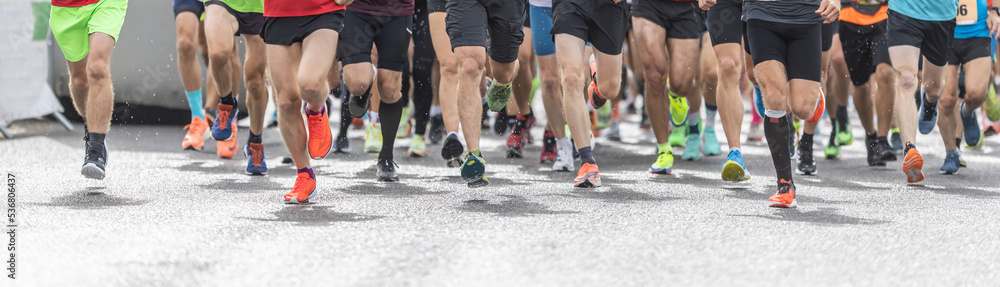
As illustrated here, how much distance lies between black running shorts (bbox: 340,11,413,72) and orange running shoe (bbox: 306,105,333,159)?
0.65 metres

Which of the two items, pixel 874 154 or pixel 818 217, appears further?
pixel 874 154

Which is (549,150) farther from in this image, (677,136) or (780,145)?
(780,145)

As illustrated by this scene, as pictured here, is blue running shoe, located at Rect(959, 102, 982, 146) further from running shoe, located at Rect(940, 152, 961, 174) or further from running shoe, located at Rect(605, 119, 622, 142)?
running shoe, located at Rect(605, 119, 622, 142)

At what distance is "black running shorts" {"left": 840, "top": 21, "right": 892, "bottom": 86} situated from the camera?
8746 millimetres

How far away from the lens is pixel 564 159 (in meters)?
7.91

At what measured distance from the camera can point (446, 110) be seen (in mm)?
6684

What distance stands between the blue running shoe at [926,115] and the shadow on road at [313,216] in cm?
489

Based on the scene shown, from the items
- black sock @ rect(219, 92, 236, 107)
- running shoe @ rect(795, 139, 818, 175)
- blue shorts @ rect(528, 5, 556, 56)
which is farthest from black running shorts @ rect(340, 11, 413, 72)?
running shoe @ rect(795, 139, 818, 175)

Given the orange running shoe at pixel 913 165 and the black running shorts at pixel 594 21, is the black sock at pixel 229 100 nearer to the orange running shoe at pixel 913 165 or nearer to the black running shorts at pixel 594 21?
the black running shorts at pixel 594 21

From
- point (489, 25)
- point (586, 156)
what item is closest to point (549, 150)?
point (586, 156)

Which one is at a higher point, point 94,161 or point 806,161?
point 94,161

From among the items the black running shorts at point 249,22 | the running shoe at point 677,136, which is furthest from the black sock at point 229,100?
the running shoe at point 677,136

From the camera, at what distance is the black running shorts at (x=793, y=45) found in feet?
19.6

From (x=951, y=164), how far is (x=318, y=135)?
482 cm
